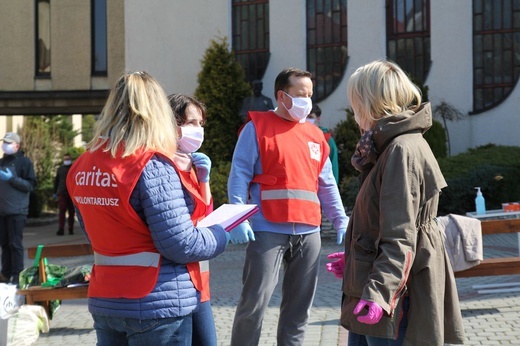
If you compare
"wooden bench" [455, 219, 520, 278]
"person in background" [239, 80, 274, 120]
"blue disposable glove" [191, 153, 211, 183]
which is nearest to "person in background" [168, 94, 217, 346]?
"blue disposable glove" [191, 153, 211, 183]

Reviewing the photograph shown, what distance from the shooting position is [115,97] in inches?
142

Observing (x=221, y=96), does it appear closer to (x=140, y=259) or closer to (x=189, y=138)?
(x=189, y=138)

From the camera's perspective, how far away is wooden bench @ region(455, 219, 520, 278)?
7.33m

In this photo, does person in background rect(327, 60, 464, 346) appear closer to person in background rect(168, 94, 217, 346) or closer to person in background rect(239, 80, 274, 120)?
person in background rect(168, 94, 217, 346)

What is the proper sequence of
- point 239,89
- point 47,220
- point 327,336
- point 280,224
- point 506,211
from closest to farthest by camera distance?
1. point 280,224
2. point 327,336
3. point 506,211
4. point 239,89
5. point 47,220

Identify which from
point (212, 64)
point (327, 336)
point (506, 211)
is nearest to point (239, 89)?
point (212, 64)

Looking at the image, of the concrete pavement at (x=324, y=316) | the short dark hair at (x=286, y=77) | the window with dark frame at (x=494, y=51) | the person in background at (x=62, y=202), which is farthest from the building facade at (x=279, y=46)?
the short dark hair at (x=286, y=77)

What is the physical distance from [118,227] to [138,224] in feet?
0.30

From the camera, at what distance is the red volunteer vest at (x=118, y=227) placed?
346 centimetres

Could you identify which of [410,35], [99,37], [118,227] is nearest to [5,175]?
[118,227]

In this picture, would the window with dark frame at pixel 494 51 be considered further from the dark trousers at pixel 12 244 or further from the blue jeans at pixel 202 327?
the blue jeans at pixel 202 327

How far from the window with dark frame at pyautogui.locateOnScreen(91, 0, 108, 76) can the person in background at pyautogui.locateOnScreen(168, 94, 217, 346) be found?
17.5 meters

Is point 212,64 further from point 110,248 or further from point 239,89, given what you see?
point 110,248

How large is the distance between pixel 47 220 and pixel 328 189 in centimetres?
2037
